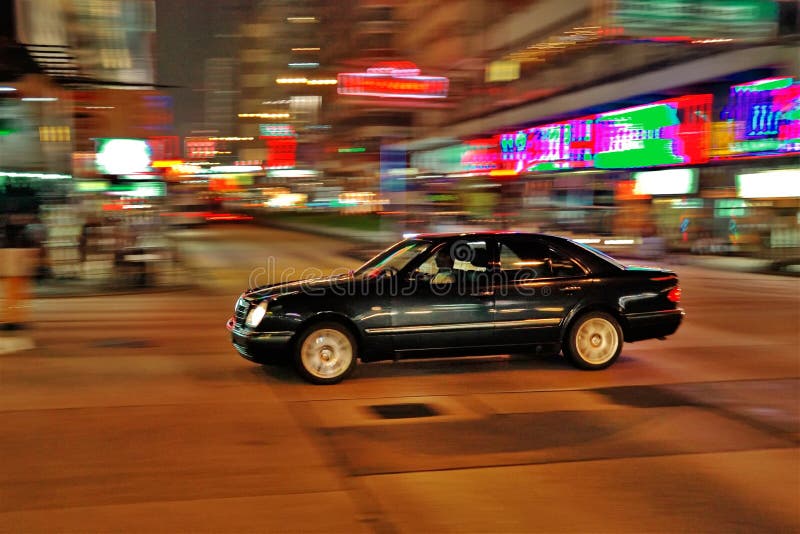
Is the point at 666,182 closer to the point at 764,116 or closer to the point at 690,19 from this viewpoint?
the point at 764,116

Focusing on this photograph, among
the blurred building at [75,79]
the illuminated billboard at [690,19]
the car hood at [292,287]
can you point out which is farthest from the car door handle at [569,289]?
the illuminated billboard at [690,19]

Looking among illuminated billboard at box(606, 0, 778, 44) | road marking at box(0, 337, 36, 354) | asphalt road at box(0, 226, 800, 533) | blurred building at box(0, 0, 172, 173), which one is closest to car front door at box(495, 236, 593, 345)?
Result: asphalt road at box(0, 226, 800, 533)

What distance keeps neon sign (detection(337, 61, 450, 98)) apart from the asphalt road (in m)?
17.9

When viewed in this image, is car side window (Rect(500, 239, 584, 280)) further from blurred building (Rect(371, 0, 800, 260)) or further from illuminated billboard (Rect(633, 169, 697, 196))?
illuminated billboard (Rect(633, 169, 697, 196))

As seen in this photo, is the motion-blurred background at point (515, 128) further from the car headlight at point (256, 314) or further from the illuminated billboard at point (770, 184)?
the car headlight at point (256, 314)

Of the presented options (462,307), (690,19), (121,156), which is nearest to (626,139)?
(690,19)

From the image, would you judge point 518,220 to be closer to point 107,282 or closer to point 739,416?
point 107,282

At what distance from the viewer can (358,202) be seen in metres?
64.5

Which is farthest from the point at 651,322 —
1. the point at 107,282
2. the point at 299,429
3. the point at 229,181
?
the point at 229,181

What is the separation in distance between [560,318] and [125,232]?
1269 cm

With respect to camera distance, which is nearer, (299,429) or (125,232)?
(299,429)

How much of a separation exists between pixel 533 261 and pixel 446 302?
1.13 meters

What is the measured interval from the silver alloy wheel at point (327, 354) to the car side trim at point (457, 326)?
29 centimetres

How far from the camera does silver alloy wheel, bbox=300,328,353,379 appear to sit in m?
7.80
